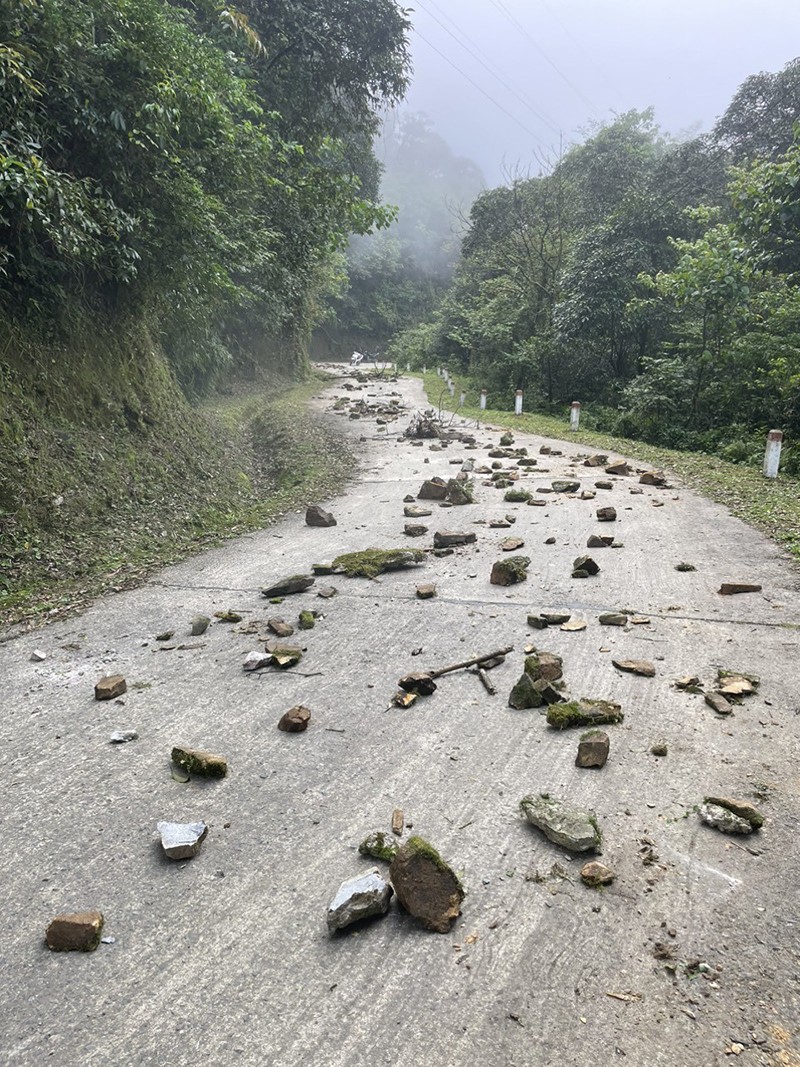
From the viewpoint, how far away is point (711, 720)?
8.56ft

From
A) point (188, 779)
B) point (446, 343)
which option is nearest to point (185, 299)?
point (188, 779)

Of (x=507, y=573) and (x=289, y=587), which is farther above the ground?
(x=507, y=573)

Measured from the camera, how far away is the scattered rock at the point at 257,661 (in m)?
3.26

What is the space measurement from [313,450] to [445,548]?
226 inches

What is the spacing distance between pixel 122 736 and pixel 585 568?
10.2 ft

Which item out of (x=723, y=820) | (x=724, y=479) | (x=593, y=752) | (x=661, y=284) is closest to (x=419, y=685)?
(x=593, y=752)

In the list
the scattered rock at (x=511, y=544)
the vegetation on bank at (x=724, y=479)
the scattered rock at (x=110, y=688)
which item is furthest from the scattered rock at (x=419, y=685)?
the vegetation on bank at (x=724, y=479)

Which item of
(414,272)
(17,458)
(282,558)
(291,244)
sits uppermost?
(414,272)

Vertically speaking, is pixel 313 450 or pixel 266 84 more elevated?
pixel 266 84

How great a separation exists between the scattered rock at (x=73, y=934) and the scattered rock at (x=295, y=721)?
1.06 m

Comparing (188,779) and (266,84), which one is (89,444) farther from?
(266,84)

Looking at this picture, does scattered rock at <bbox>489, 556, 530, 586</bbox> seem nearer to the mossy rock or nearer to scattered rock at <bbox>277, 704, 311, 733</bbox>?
the mossy rock

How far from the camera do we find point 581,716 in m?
2.64

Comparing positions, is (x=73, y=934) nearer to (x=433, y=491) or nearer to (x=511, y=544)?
(x=511, y=544)
